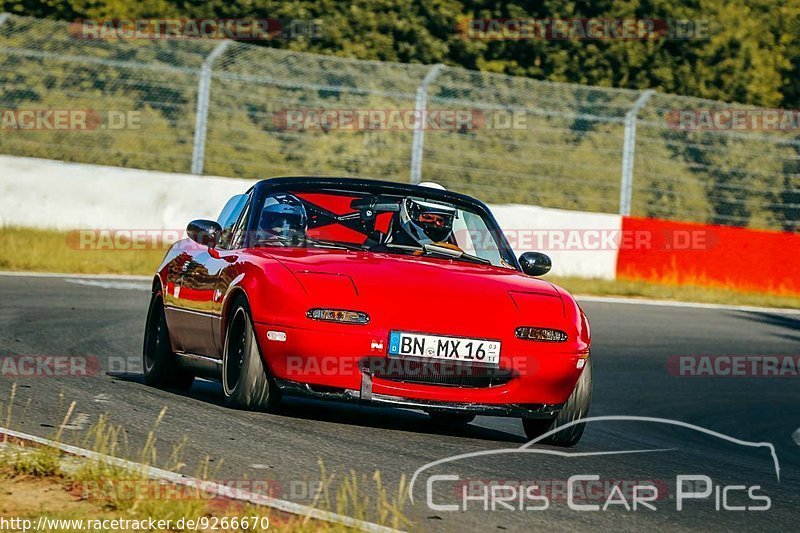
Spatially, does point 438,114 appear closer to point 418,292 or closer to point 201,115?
point 201,115

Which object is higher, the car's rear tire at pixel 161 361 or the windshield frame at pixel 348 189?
the windshield frame at pixel 348 189

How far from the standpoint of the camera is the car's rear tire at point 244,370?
7258 mm

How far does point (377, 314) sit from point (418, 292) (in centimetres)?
30

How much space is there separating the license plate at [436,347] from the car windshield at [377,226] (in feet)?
3.83

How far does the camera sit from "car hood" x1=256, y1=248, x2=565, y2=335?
23.4 feet

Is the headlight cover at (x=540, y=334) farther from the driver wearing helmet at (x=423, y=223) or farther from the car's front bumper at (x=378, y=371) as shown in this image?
the driver wearing helmet at (x=423, y=223)

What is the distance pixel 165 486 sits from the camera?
509 cm

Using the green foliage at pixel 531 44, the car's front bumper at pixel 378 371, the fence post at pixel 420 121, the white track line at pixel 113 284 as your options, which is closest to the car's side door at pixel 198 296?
the car's front bumper at pixel 378 371

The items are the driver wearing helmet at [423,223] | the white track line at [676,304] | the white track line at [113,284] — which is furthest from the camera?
the white track line at [676,304]

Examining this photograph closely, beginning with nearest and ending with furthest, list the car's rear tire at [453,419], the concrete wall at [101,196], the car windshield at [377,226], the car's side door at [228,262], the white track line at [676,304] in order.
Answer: the car's side door at [228,262]
the car windshield at [377,226]
the car's rear tire at [453,419]
the white track line at [676,304]
the concrete wall at [101,196]

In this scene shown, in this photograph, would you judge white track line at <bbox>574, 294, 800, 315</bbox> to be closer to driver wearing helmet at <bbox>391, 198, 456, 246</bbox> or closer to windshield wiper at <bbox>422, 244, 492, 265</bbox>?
driver wearing helmet at <bbox>391, 198, 456, 246</bbox>

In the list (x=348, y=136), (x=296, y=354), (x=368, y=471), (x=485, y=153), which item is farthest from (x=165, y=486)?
(x=348, y=136)

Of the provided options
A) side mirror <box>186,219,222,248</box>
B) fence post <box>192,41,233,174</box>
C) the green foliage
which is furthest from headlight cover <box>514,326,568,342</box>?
the green foliage

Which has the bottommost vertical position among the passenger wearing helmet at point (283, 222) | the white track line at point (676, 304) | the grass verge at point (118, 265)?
the white track line at point (676, 304)
